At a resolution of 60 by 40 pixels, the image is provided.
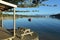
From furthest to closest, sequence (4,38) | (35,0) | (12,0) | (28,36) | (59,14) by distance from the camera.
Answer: (59,14) → (35,0) → (12,0) → (28,36) → (4,38)

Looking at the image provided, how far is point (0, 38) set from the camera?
13.5 meters

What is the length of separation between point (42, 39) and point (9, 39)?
1982cm

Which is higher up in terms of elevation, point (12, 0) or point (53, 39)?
point (12, 0)

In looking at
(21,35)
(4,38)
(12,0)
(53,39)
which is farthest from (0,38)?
(53,39)

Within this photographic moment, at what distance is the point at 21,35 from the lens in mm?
17500

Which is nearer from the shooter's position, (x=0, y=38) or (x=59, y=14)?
(x=0, y=38)

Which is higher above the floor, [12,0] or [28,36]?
[12,0]

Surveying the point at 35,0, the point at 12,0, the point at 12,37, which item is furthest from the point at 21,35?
the point at 35,0

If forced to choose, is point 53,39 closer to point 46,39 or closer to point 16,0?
point 46,39

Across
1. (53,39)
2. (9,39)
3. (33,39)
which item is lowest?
(53,39)

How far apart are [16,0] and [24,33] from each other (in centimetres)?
803

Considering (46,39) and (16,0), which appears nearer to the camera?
(16,0)

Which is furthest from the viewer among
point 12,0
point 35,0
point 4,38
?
point 35,0

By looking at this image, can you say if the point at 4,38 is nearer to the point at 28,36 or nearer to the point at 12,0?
the point at 28,36
